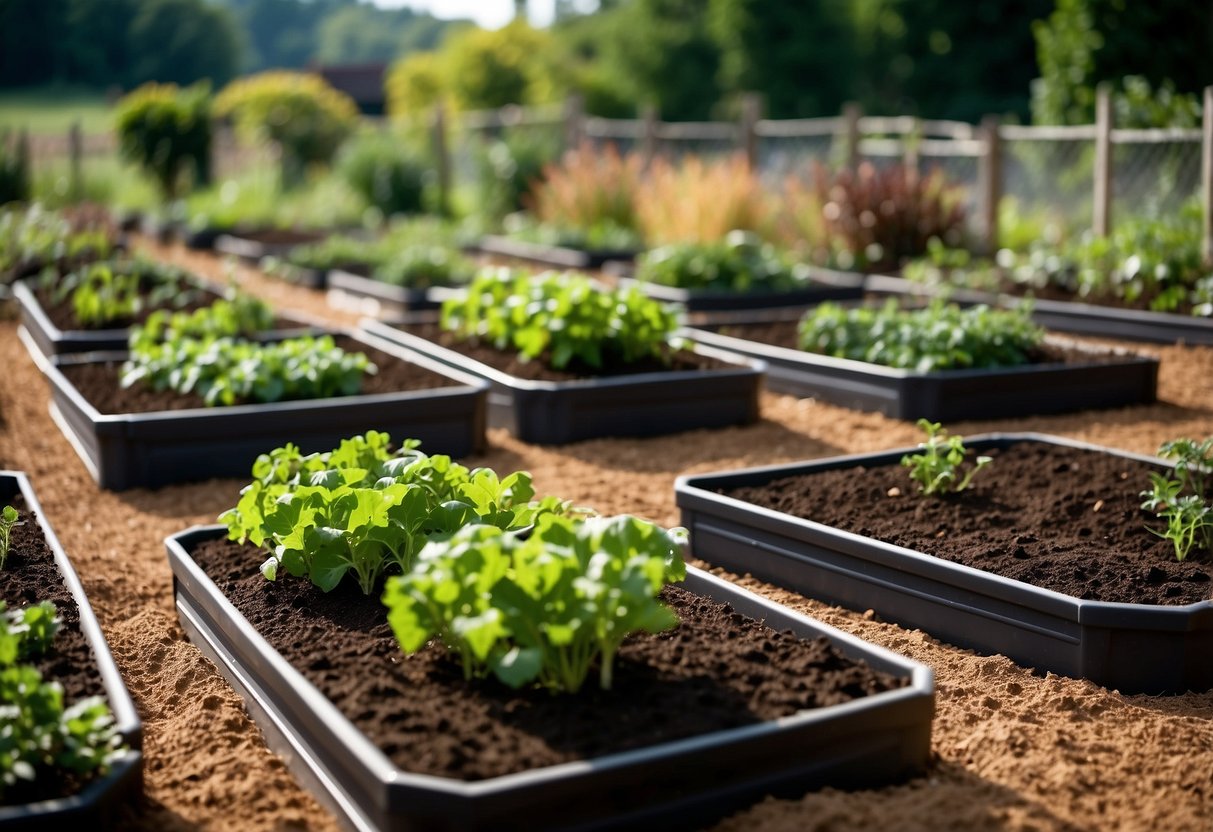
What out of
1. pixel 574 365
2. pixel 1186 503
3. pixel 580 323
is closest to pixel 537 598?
pixel 1186 503

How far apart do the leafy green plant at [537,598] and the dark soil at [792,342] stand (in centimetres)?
497

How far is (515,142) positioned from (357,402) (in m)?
12.8

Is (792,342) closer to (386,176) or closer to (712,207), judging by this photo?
(712,207)

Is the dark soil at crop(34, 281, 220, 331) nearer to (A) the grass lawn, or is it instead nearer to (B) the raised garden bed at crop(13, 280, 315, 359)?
(B) the raised garden bed at crop(13, 280, 315, 359)

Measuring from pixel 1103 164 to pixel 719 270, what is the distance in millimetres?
3826

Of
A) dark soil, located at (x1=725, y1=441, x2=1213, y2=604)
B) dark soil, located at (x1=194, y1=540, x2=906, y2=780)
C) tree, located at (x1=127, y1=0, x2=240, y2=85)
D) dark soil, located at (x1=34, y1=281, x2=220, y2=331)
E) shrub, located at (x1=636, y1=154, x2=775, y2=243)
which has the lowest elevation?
dark soil, located at (x1=194, y1=540, x2=906, y2=780)

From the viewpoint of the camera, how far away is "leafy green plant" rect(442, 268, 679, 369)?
23.2 ft

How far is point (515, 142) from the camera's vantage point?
18.5 metres

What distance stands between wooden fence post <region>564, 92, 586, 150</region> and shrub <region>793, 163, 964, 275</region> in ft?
23.8

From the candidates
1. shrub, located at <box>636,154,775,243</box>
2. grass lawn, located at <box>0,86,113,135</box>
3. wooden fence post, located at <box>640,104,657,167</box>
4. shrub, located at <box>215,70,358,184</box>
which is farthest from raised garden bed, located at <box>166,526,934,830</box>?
grass lawn, located at <box>0,86,113,135</box>

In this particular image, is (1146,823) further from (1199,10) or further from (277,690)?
(1199,10)

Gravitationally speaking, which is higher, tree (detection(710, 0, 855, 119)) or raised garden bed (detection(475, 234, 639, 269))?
tree (detection(710, 0, 855, 119))

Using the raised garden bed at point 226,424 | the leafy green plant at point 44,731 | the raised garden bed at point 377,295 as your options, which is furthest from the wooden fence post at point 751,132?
the leafy green plant at point 44,731

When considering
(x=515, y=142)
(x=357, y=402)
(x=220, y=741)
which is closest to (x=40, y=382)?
(x=357, y=402)
